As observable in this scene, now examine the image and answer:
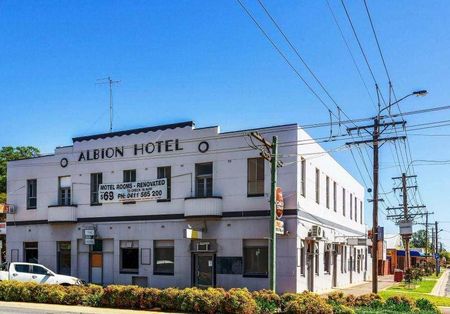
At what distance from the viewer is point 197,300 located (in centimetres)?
1898

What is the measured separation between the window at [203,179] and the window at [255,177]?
220 cm

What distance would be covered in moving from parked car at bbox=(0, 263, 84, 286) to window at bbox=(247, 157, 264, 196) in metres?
9.87

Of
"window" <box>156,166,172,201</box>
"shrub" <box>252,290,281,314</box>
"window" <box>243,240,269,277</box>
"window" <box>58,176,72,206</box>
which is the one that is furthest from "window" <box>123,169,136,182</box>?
"shrub" <box>252,290,281,314</box>

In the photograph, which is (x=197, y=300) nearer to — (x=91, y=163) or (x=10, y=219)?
(x=91, y=163)

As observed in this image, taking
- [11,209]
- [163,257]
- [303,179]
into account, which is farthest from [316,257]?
[11,209]

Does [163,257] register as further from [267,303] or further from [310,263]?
[267,303]

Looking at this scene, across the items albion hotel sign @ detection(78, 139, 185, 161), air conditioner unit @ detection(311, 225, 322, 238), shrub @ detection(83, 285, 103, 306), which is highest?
albion hotel sign @ detection(78, 139, 185, 161)

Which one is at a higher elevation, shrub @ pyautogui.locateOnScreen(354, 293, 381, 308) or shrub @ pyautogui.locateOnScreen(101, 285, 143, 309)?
shrub @ pyautogui.locateOnScreen(354, 293, 381, 308)

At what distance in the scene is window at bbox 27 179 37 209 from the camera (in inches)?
1363

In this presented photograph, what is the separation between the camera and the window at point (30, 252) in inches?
1341

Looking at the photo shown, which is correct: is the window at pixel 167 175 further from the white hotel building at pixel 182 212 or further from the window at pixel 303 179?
the window at pixel 303 179

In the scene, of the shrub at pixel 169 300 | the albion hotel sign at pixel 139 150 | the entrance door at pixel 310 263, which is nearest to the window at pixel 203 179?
the albion hotel sign at pixel 139 150

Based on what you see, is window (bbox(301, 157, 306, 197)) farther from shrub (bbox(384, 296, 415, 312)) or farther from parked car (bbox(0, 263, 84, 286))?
parked car (bbox(0, 263, 84, 286))

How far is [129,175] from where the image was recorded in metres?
31.4
